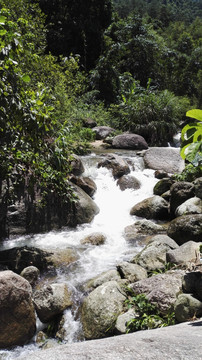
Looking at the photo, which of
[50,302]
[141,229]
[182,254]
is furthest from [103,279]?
[141,229]

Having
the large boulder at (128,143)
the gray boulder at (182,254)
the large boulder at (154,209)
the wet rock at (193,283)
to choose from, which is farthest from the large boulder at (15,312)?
the large boulder at (128,143)

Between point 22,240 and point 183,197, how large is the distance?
4193mm

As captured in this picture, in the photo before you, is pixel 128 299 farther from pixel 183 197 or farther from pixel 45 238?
pixel 183 197

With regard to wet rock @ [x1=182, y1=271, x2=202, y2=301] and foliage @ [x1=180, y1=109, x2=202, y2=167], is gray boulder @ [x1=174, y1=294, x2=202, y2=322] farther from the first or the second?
foliage @ [x1=180, y1=109, x2=202, y2=167]

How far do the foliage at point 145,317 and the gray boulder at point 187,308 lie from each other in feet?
0.43

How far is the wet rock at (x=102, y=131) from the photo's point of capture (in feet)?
50.7

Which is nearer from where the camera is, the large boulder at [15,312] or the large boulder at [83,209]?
the large boulder at [15,312]

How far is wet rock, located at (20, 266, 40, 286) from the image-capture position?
4.83 metres

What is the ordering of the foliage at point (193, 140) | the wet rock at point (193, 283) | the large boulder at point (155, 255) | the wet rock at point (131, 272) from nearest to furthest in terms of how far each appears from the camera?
the foliage at point (193, 140) < the wet rock at point (193, 283) < the wet rock at point (131, 272) < the large boulder at point (155, 255)

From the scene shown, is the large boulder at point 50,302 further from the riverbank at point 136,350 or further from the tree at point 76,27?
the tree at point 76,27

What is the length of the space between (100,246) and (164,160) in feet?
19.9

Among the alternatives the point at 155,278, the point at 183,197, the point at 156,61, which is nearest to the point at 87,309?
the point at 155,278

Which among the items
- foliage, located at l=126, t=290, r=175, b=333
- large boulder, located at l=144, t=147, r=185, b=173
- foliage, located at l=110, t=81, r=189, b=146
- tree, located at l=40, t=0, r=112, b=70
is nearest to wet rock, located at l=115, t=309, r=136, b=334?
foliage, located at l=126, t=290, r=175, b=333

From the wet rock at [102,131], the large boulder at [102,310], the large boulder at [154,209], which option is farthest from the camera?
the wet rock at [102,131]
